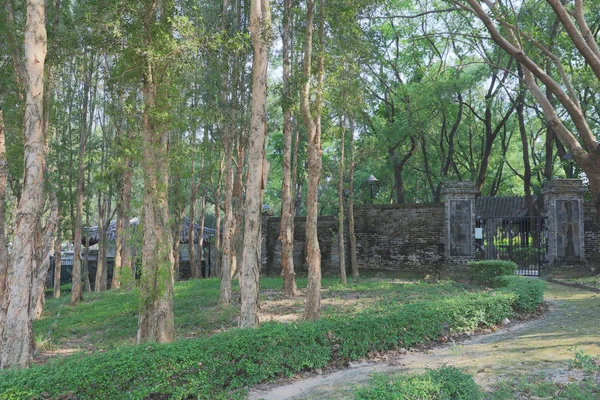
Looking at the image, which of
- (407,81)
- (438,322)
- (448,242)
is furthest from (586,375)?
(407,81)

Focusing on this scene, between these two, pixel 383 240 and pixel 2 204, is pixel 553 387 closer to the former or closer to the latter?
pixel 2 204

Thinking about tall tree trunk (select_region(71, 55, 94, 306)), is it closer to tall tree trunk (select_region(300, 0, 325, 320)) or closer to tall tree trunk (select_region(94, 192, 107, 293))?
tall tree trunk (select_region(94, 192, 107, 293))

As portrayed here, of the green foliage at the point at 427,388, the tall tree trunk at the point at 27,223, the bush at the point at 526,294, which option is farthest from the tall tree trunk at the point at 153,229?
the bush at the point at 526,294

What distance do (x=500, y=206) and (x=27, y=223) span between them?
21.9 meters

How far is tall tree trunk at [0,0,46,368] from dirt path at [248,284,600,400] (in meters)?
3.10

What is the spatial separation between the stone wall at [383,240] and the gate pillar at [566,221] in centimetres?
343

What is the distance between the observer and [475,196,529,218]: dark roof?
2330 centimetres

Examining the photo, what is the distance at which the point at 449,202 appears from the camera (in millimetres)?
16344

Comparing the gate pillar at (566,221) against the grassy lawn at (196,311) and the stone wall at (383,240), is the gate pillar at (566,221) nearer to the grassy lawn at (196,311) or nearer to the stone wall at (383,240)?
the stone wall at (383,240)

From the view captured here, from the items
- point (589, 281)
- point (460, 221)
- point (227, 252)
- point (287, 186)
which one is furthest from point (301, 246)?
point (589, 281)

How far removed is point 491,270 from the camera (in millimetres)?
13172

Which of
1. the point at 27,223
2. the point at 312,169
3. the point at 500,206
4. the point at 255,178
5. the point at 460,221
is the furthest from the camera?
the point at 500,206

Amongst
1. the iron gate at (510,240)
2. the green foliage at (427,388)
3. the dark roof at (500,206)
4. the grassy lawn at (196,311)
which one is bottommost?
the grassy lawn at (196,311)

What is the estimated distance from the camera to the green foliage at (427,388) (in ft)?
13.0
